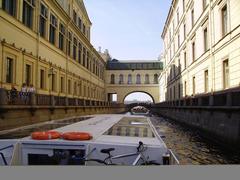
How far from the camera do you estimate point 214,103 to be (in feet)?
56.6

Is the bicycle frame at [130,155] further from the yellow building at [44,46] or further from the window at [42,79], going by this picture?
the window at [42,79]

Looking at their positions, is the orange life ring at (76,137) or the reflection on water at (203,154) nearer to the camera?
the orange life ring at (76,137)

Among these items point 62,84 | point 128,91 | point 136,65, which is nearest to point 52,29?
point 62,84

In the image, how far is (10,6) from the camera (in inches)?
767

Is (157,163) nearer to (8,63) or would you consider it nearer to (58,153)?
(58,153)

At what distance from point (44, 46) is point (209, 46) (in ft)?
41.2

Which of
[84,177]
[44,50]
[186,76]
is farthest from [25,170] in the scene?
[186,76]

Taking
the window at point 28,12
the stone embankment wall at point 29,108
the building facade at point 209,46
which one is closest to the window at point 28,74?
the stone embankment wall at point 29,108

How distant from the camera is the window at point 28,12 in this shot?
21792 millimetres

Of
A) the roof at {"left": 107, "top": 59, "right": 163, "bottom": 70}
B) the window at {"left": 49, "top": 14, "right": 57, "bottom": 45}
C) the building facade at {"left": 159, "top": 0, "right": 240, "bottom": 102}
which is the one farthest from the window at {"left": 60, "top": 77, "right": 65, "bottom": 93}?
the roof at {"left": 107, "top": 59, "right": 163, "bottom": 70}

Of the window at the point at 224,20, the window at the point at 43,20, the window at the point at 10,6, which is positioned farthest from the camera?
the window at the point at 43,20

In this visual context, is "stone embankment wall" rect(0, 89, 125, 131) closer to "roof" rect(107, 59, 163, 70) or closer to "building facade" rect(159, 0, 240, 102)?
"building facade" rect(159, 0, 240, 102)

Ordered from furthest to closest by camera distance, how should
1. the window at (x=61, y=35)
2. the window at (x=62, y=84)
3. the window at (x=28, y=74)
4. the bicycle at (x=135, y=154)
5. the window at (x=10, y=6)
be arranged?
the window at (x=62, y=84), the window at (x=61, y=35), the window at (x=28, y=74), the window at (x=10, y=6), the bicycle at (x=135, y=154)

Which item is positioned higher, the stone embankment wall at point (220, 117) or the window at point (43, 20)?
the window at point (43, 20)
